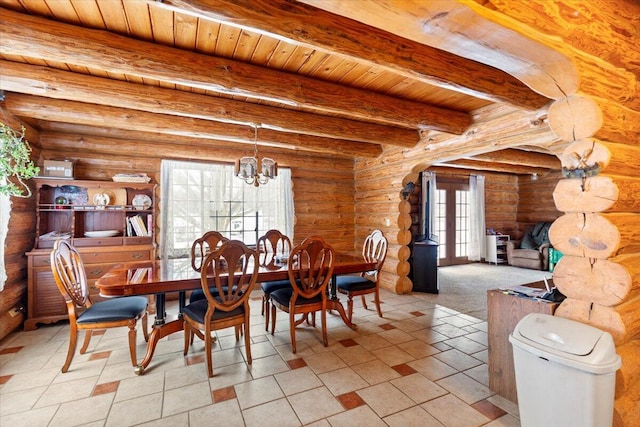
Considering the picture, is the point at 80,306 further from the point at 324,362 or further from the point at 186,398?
the point at 324,362

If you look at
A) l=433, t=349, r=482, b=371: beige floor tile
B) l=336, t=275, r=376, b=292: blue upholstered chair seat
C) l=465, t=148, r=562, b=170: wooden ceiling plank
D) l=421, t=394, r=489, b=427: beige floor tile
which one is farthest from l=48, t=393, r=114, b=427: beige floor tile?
l=465, t=148, r=562, b=170: wooden ceiling plank

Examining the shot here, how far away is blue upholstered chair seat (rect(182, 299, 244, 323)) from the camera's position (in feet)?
7.76

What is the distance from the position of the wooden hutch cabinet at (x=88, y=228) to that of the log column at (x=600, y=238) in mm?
4237

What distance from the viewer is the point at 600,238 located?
61.0 inches

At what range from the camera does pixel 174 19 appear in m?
1.84

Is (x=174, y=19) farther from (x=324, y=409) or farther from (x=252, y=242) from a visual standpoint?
(x=252, y=242)

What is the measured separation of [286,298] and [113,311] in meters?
1.43

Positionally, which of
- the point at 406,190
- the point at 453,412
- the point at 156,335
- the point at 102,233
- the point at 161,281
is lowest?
the point at 453,412

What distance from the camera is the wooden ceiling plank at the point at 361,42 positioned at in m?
1.47

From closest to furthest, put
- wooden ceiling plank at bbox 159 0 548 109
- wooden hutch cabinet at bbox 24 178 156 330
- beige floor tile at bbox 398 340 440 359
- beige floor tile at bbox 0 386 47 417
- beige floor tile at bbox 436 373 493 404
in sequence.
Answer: wooden ceiling plank at bbox 159 0 548 109 → beige floor tile at bbox 0 386 47 417 → beige floor tile at bbox 436 373 493 404 → beige floor tile at bbox 398 340 440 359 → wooden hutch cabinet at bbox 24 178 156 330

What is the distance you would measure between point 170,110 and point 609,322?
3634mm

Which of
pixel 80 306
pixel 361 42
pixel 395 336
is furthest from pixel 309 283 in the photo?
pixel 361 42

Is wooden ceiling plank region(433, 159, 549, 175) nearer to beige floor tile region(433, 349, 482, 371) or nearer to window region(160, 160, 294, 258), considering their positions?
window region(160, 160, 294, 258)

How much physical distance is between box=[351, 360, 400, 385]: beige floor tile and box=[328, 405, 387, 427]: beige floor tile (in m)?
0.34
